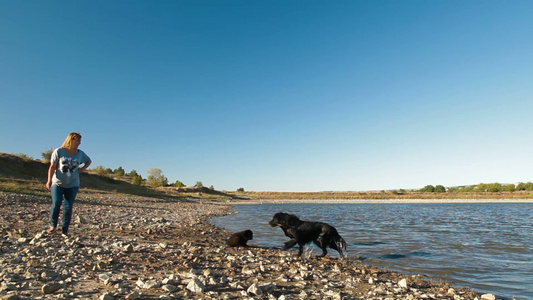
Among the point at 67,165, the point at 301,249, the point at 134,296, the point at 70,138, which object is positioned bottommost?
the point at 301,249

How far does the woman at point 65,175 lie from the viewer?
7.79m

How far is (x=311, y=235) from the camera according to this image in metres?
8.84

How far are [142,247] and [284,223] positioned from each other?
4110 mm

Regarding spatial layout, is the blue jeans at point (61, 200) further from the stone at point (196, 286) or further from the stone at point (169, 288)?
the stone at point (196, 286)

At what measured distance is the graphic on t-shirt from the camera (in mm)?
7785

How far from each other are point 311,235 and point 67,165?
280 inches

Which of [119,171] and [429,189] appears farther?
[429,189]

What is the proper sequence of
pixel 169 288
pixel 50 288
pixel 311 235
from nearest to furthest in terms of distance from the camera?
pixel 50 288
pixel 169 288
pixel 311 235

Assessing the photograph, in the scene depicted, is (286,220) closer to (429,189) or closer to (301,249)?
(301,249)

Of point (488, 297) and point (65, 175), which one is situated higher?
point (65, 175)

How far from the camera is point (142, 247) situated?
280 inches

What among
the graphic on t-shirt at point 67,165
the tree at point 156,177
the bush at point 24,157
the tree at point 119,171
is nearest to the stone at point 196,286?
the graphic on t-shirt at point 67,165

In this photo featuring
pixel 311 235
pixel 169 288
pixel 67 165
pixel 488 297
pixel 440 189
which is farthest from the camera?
pixel 440 189

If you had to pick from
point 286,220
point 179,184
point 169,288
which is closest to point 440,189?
point 179,184
